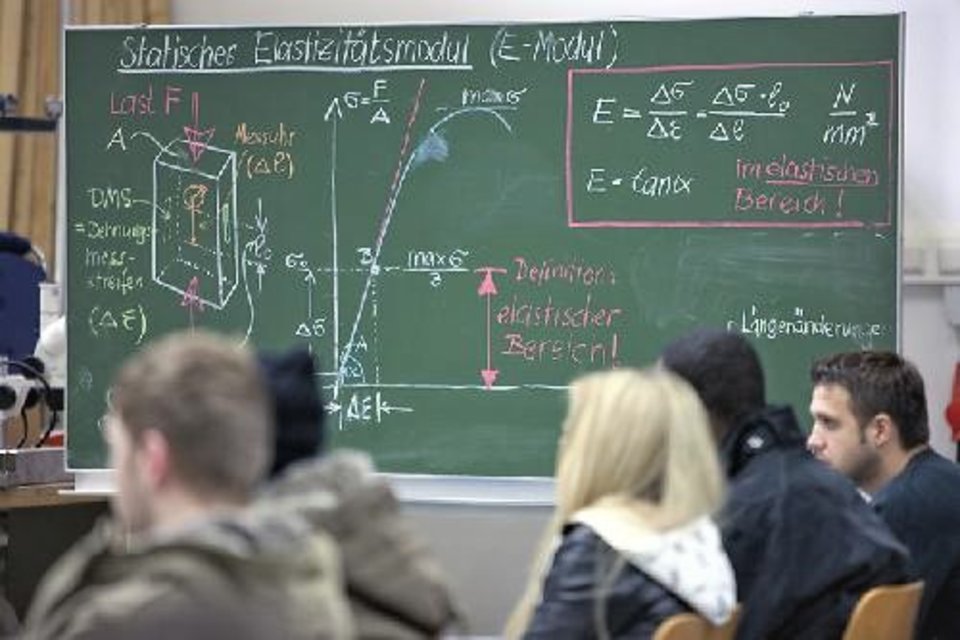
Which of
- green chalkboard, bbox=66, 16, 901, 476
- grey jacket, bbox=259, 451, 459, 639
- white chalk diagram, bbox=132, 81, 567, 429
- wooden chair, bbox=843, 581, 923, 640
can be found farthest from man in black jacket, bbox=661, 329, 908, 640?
white chalk diagram, bbox=132, 81, 567, 429

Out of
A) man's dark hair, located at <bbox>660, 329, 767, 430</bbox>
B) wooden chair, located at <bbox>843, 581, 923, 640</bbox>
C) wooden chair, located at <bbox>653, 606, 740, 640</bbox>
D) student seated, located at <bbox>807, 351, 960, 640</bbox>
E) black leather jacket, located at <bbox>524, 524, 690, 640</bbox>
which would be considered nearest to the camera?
wooden chair, located at <bbox>653, 606, 740, 640</bbox>

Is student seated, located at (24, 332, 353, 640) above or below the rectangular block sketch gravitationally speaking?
below

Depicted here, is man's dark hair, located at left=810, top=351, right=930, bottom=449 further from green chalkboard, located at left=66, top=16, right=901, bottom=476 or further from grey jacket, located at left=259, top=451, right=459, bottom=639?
grey jacket, located at left=259, top=451, right=459, bottom=639

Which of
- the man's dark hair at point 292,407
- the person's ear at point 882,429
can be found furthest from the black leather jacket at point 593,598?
the person's ear at point 882,429

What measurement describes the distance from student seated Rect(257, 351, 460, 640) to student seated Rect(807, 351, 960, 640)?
1856 mm

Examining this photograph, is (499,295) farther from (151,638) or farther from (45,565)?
(151,638)

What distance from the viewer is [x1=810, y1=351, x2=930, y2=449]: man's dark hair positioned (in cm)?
411

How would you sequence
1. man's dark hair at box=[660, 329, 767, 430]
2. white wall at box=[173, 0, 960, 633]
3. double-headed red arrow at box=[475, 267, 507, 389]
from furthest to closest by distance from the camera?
white wall at box=[173, 0, 960, 633] < double-headed red arrow at box=[475, 267, 507, 389] < man's dark hair at box=[660, 329, 767, 430]

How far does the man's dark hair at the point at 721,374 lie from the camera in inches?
142

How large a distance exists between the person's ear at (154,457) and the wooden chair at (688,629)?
1142 millimetres

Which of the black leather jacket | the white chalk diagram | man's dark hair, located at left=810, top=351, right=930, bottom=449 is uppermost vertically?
the white chalk diagram

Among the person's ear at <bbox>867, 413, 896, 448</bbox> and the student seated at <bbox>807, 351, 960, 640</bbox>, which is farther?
the person's ear at <bbox>867, 413, 896, 448</bbox>

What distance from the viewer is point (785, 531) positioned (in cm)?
353

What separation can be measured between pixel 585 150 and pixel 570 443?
92.4 inches
